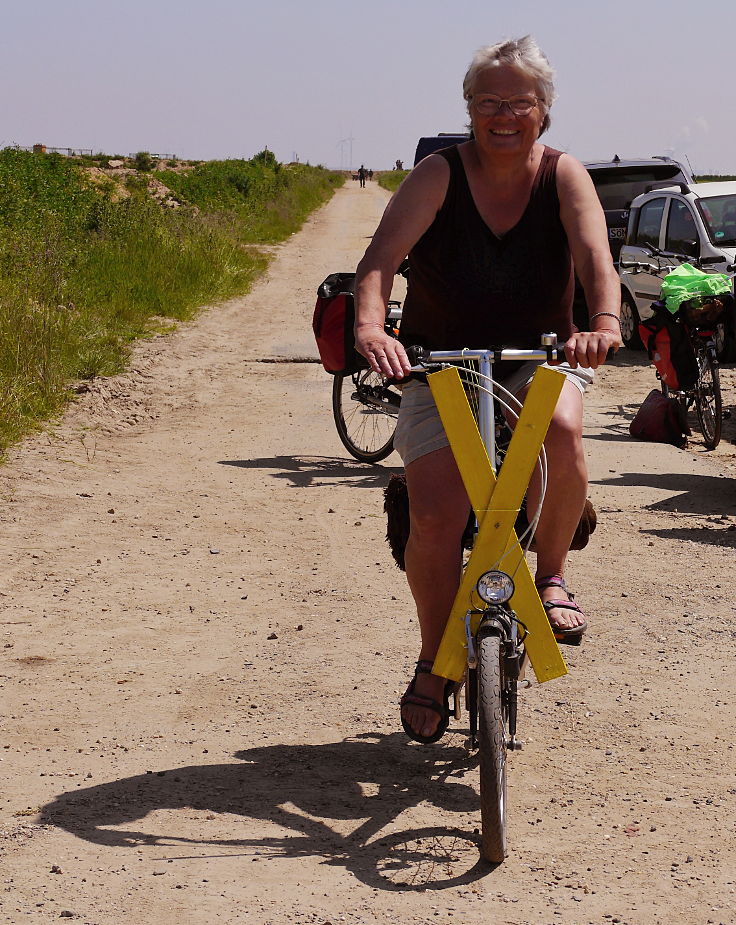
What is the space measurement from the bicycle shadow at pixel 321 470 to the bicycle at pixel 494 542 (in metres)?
5.07

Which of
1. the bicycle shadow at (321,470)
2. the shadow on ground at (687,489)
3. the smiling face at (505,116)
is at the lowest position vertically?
the bicycle shadow at (321,470)

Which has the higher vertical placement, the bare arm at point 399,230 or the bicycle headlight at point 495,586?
the bare arm at point 399,230

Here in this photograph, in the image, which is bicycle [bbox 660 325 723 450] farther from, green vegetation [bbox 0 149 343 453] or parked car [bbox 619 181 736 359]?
green vegetation [bbox 0 149 343 453]

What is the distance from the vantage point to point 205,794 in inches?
156

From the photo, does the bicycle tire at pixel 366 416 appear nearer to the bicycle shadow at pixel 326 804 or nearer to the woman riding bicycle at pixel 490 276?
the bicycle shadow at pixel 326 804

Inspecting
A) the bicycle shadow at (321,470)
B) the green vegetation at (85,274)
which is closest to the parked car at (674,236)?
the bicycle shadow at (321,470)

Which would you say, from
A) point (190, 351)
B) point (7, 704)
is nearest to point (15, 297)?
point (190, 351)

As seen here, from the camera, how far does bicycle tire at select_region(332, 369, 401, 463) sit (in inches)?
364

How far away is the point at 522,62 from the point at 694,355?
6.55m

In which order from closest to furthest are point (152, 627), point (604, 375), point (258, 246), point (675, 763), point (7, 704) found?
point (675, 763) < point (7, 704) < point (152, 627) < point (604, 375) < point (258, 246)

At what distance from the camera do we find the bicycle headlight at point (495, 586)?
354 centimetres

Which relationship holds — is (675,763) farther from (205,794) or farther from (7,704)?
(7,704)

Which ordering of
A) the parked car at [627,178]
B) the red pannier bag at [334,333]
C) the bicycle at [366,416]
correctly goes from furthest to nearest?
the parked car at [627,178] → the bicycle at [366,416] → the red pannier bag at [334,333]

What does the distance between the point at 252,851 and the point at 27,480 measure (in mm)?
5155
